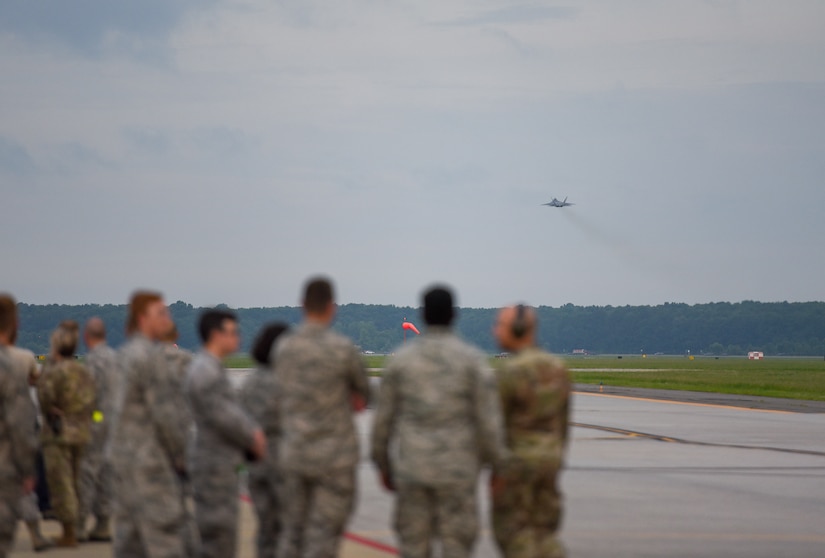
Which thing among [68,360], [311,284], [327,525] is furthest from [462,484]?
[68,360]

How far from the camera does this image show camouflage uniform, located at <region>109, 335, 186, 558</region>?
8.98 meters

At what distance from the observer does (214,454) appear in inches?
369

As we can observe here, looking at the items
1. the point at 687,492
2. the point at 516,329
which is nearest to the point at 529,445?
the point at 516,329

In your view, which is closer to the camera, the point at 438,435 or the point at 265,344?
the point at 438,435

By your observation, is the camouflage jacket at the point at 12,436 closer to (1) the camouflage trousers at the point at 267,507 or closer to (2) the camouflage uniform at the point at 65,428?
(1) the camouflage trousers at the point at 267,507

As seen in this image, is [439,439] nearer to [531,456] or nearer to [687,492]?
[531,456]

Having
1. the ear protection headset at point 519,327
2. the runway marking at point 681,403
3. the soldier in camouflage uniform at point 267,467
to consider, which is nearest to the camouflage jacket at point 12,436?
the soldier in camouflage uniform at point 267,467

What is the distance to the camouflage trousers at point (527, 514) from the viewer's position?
916cm

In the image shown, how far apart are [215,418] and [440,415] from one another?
1.65 m

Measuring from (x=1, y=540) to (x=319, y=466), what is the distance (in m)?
2.46

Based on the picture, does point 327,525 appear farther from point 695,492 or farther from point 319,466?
point 695,492

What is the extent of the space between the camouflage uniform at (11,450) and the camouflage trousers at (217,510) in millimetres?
1294

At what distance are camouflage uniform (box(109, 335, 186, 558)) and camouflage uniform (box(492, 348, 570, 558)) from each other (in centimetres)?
221

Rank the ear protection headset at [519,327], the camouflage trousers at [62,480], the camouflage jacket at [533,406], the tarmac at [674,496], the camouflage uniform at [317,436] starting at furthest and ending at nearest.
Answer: the tarmac at [674,496], the camouflage trousers at [62,480], the ear protection headset at [519,327], the camouflage jacket at [533,406], the camouflage uniform at [317,436]
